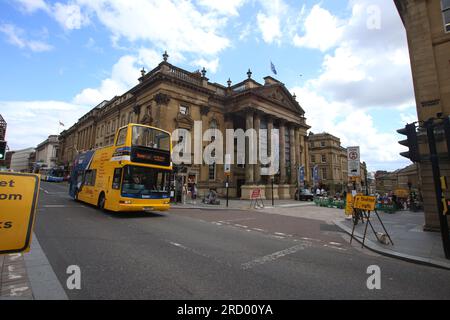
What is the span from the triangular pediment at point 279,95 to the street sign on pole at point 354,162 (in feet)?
75.1

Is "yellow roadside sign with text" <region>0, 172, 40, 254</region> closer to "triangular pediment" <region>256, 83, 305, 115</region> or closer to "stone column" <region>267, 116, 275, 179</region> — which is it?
"stone column" <region>267, 116, 275, 179</region>

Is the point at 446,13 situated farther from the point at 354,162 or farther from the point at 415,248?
the point at 415,248

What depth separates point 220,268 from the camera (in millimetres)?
4805

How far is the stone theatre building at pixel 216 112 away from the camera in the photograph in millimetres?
26900

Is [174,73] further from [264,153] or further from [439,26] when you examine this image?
[439,26]

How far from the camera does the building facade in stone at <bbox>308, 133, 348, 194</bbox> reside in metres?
65.9

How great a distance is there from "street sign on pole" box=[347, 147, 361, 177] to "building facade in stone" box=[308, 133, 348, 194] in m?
58.6

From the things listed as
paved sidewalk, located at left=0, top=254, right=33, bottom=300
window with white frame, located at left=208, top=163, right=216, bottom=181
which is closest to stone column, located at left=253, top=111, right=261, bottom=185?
window with white frame, located at left=208, top=163, right=216, bottom=181

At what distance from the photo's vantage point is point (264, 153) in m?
32.1

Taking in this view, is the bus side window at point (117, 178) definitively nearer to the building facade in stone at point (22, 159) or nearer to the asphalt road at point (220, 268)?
the asphalt road at point (220, 268)

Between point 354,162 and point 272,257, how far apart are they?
21.7ft

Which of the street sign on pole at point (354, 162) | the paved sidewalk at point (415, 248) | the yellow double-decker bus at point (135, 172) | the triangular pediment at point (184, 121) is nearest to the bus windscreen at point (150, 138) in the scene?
the yellow double-decker bus at point (135, 172)
